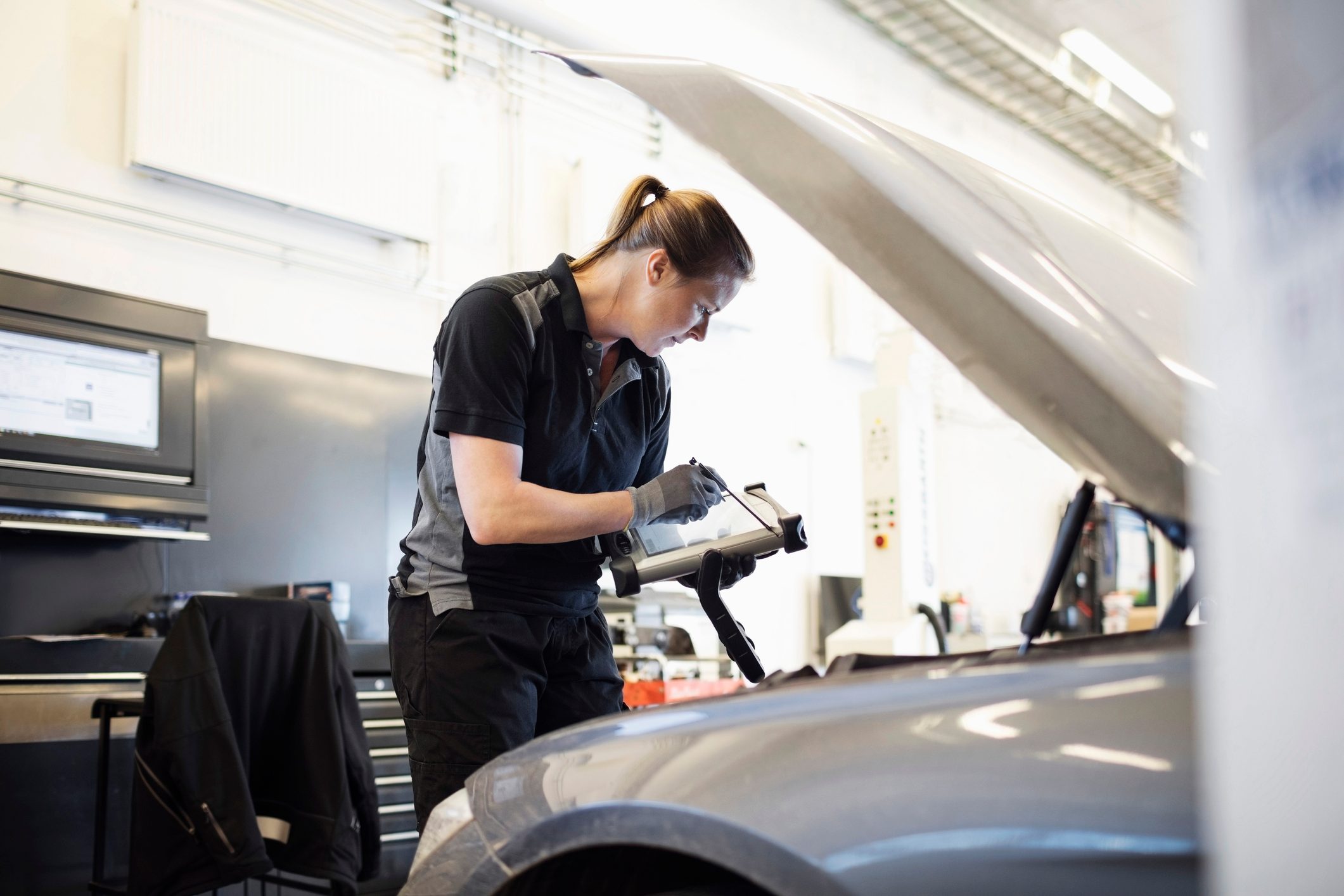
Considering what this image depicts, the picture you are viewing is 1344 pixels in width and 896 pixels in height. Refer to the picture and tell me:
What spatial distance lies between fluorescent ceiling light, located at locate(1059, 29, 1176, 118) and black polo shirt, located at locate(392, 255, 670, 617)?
626 cm

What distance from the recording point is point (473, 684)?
1491 mm

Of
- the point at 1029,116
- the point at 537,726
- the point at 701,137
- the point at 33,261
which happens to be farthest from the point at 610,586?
the point at 1029,116

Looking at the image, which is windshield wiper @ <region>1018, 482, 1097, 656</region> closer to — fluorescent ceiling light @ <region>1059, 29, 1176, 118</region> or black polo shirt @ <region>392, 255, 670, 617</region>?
black polo shirt @ <region>392, 255, 670, 617</region>

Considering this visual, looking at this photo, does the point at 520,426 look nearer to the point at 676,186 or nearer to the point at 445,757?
the point at 445,757

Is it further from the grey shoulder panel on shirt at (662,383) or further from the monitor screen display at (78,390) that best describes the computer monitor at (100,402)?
the grey shoulder panel on shirt at (662,383)

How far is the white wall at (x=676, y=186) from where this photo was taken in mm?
3922

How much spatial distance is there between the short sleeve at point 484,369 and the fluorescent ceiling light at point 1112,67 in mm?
6409

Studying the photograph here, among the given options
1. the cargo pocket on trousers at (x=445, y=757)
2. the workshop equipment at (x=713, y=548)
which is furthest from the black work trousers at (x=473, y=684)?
the workshop equipment at (x=713, y=548)

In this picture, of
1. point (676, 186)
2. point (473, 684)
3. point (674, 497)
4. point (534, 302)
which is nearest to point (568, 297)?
point (534, 302)

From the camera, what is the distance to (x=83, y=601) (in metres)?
3.62

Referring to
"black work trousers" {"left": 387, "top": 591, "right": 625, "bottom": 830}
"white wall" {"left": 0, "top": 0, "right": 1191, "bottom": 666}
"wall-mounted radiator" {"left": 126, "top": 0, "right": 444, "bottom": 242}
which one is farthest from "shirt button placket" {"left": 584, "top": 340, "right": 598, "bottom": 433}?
"wall-mounted radiator" {"left": 126, "top": 0, "right": 444, "bottom": 242}

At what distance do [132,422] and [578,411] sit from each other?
8.30 feet

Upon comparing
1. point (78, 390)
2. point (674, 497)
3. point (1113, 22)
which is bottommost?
point (674, 497)

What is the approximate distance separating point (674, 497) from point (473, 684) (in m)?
0.39
